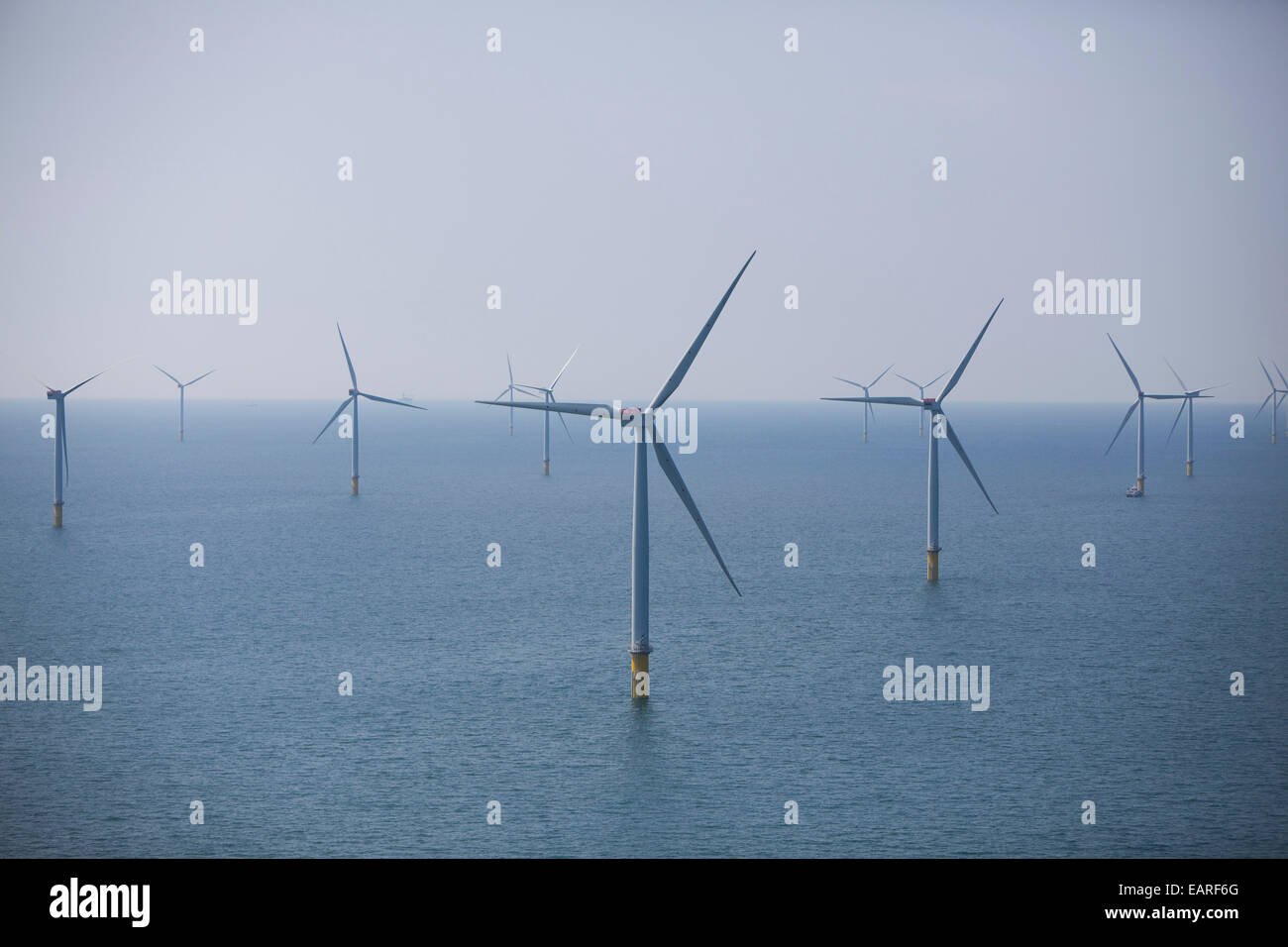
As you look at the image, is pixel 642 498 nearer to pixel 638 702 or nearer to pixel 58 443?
pixel 638 702

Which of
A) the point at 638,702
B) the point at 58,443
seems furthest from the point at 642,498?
the point at 58,443

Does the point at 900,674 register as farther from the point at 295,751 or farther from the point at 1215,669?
the point at 295,751

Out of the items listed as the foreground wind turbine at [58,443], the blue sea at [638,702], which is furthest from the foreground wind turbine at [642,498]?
the foreground wind turbine at [58,443]

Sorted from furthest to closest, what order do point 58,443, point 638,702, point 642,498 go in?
1. point 58,443
2. point 638,702
3. point 642,498

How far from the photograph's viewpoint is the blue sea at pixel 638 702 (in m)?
39.4

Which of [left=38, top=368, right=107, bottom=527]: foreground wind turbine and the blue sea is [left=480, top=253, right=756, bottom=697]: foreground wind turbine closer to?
the blue sea

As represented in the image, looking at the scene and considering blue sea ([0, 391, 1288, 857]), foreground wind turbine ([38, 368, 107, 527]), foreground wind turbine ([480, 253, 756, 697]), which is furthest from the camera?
foreground wind turbine ([38, 368, 107, 527])

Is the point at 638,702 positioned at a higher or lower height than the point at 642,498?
lower

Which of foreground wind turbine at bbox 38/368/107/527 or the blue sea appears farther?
foreground wind turbine at bbox 38/368/107/527

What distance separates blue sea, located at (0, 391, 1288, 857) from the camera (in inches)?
A: 1551

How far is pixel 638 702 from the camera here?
54.6m

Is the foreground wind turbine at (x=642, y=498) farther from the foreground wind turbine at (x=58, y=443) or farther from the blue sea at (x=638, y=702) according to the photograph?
the foreground wind turbine at (x=58, y=443)

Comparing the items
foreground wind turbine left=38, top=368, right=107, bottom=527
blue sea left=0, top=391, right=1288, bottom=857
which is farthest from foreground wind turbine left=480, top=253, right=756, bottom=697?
foreground wind turbine left=38, top=368, right=107, bottom=527

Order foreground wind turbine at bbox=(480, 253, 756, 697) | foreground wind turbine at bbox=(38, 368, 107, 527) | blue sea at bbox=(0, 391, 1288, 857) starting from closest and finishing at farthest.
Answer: blue sea at bbox=(0, 391, 1288, 857)
foreground wind turbine at bbox=(480, 253, 756, 697)
foreground wind turbine at bbox=(38, 368, 107, 527)
